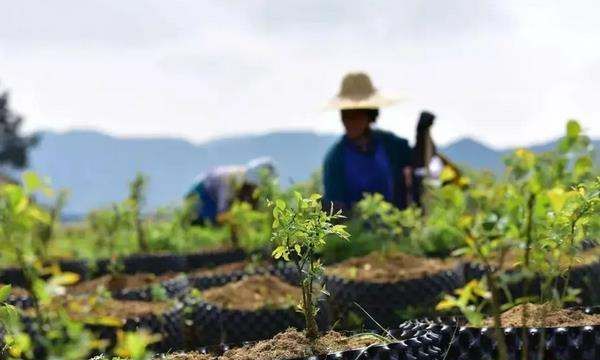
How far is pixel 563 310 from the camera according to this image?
9.62 feet

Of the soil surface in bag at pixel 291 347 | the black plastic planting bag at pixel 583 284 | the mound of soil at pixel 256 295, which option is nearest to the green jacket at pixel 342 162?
the mound of soil at pixel 256 295

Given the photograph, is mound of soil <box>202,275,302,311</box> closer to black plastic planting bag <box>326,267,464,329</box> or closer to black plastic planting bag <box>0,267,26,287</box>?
black plastic planting bag <box>326,267,464,329</box>

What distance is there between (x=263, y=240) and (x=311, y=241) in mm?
5306

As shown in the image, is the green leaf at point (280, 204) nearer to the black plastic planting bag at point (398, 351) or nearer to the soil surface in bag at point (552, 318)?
the black plastic planting bag at point (398, 351)

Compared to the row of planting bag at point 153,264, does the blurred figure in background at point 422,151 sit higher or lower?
higher

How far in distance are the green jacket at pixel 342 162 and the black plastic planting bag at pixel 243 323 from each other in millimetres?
3233

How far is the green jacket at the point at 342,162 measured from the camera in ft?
26.7

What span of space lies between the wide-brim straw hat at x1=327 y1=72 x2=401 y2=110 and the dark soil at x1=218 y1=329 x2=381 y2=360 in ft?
17.7

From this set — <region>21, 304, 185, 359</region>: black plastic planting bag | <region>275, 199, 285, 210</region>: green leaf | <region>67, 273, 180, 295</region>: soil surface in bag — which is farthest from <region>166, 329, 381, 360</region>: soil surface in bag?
<region>67, 273, 180, 295</region>: soil surface in bag

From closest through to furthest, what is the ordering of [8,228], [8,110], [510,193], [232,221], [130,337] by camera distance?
[130,337], [8,228], [510,193], [232,221], [8,110]

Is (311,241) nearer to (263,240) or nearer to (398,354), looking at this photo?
(398,354)

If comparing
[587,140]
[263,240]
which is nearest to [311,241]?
[587,140]

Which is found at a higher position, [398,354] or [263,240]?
[398,354]

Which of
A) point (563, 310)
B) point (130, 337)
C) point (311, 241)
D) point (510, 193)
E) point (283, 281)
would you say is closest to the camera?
point (130, 337)
